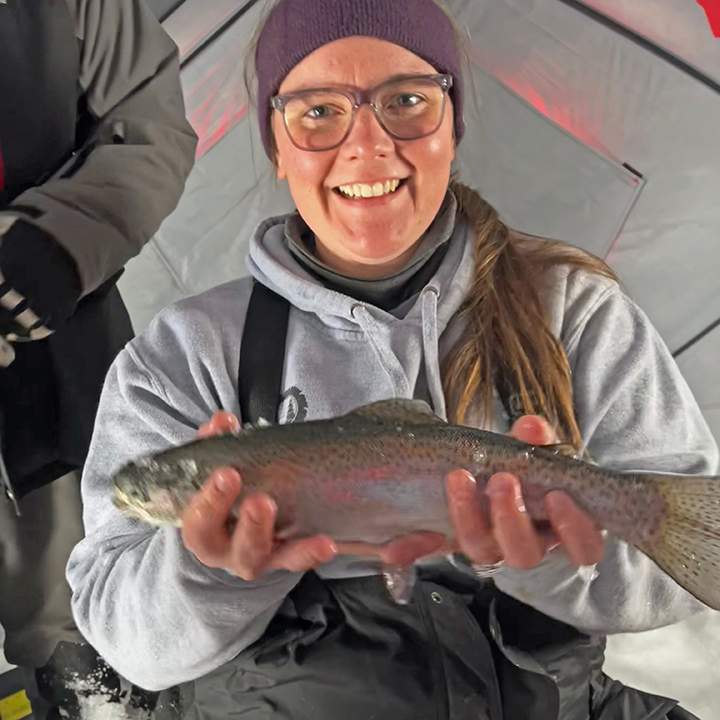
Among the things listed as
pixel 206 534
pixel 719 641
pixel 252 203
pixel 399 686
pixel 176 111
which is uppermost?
pixel 176 111

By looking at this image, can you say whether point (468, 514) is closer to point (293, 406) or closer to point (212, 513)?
point (212, 513)

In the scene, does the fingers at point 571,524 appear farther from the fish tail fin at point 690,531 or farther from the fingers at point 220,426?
the fingers at point 220,426

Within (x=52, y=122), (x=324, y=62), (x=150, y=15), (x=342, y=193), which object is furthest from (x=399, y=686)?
(x=150, y=15)

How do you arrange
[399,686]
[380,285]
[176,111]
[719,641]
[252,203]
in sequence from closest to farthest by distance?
[399,686] → [380,285] → [176,111] → [252,203] → [719,641]

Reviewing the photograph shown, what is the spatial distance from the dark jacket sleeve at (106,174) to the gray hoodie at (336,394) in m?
0.17

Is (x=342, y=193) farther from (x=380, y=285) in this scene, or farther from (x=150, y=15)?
(x=150, y=15)

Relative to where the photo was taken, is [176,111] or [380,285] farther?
[176,111]

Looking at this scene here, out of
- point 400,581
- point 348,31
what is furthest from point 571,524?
point 348,31

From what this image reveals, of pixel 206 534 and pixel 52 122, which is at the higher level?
pixel 52 122

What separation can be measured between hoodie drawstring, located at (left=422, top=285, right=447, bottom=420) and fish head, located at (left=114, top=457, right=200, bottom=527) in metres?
0.38

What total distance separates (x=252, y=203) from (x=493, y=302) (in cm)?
54

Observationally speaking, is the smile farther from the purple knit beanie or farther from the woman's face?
the purple knit beanie

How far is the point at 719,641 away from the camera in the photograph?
4.57 ft

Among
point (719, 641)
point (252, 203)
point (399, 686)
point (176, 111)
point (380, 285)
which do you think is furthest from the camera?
point (719, 641)
